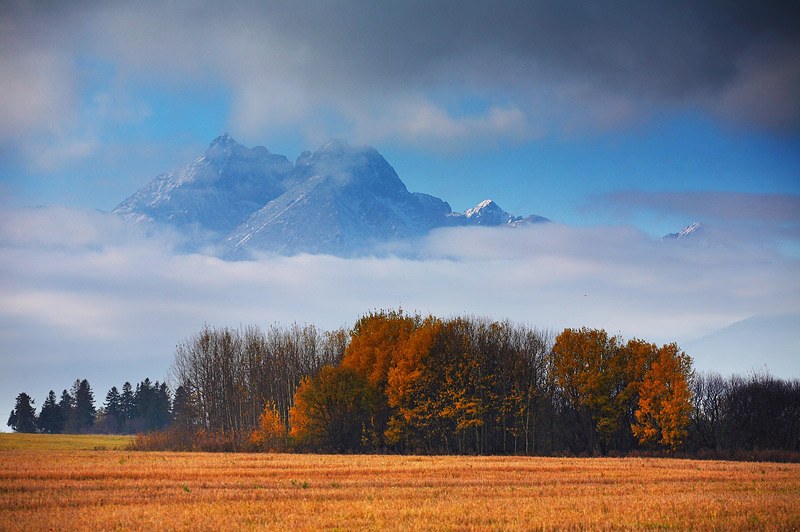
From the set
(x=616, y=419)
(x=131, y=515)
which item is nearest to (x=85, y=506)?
(x=131, y=515)

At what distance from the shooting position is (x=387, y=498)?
26.8 m

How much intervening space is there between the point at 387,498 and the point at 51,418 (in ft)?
466

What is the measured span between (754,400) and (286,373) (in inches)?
2539

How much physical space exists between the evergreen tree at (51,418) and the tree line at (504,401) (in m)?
76.8

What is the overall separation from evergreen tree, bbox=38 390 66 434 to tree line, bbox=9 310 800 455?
76827 millimetres

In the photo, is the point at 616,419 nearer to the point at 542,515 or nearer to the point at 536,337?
the point at 536,337

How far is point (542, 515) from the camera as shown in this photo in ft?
72.7

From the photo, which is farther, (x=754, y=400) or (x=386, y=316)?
(x=754, y=400)

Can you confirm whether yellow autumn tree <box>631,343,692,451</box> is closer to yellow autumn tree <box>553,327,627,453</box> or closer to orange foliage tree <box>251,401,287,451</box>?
yellow autumn tree <box>553,327,627,453</box>

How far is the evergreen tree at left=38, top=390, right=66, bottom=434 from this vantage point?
14238 cm

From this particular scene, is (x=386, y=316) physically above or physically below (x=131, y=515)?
above

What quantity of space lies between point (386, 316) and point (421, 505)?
52990mm

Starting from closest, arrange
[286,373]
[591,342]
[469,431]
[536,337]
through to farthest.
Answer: [469,431] < [591,342] < [536,337] < [286,373]

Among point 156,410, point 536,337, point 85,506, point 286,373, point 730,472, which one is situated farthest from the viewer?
point 156,410
